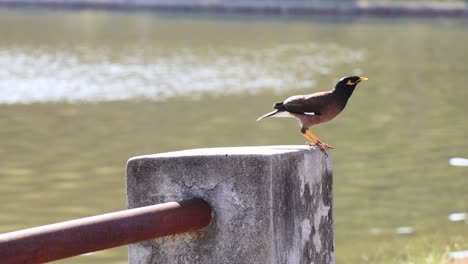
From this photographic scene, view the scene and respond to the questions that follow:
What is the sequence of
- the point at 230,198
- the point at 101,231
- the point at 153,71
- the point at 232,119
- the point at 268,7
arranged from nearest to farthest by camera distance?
the point at 101,231 → the point at 230,198 → the point at 232,119 → the point at 153,71 → the point at 268,7

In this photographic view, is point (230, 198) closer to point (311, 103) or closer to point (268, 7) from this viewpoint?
point (311, 103)

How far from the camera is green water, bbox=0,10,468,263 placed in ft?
44.5

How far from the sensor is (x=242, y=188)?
11.9 ft

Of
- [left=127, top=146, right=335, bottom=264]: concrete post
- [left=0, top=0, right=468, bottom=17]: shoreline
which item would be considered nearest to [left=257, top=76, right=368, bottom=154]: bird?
[left=127, top=146, right=335, bottom=264]: concrete post

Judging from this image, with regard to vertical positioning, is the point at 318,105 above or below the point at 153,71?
above

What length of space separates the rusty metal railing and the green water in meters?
6.87

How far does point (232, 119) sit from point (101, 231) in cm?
2011

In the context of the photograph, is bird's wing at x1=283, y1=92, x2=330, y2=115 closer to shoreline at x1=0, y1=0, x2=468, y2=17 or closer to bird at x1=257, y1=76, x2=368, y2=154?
bird at x1=257, y1=76, x2=368, y2=154

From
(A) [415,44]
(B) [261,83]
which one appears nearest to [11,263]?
(B) [261,83]

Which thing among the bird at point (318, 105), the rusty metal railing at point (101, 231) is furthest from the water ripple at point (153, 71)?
the rusty metal railing at point (101, 231)

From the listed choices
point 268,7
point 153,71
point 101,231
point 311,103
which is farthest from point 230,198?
point 268,7

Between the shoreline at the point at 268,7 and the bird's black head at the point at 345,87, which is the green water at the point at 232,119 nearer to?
the bird's black head at the point at 345,87

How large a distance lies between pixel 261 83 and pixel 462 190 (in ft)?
60.8

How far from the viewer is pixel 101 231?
315 centimetres
